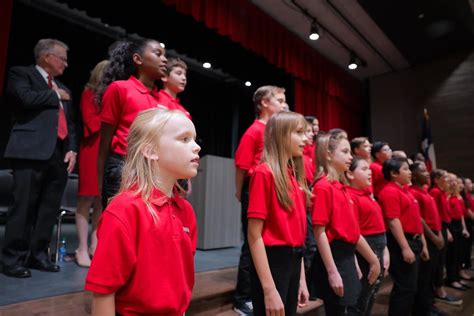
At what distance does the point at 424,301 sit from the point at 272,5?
12.7ft

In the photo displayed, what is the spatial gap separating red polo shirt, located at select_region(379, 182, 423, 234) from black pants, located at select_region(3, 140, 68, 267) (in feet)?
7.10

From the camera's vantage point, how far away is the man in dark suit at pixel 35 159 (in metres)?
1.97

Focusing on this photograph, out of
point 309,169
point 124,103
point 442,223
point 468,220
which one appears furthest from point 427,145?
point 124,103

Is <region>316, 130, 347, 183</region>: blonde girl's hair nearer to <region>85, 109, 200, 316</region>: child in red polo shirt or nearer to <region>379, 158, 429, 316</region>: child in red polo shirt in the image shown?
<region>379, 158, 429, 316</region>: child in red polo shirt

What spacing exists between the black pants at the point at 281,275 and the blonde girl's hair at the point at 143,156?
25.2 inches

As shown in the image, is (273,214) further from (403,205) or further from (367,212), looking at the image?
(403,205)

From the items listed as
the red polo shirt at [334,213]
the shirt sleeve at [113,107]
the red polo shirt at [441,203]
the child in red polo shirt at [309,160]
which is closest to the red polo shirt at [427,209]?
the red polo shirt at [441,203]

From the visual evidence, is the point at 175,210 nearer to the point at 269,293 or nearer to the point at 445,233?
the point at 269,293

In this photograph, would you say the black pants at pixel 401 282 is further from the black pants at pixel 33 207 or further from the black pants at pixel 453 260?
the black pants at pixel 33 207

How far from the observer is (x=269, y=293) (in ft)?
4.18

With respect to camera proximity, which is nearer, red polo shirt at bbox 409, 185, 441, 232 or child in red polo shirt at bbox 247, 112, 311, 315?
child in red polo shirt at bbox 247, 112, 311, 315

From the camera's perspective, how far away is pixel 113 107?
1542 mm

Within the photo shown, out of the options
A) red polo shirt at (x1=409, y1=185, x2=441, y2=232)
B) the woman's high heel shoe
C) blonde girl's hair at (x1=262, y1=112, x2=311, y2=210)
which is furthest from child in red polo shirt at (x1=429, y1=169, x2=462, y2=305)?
the woman's high heel shoe

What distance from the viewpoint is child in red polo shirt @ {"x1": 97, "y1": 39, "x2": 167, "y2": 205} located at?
1.52m
